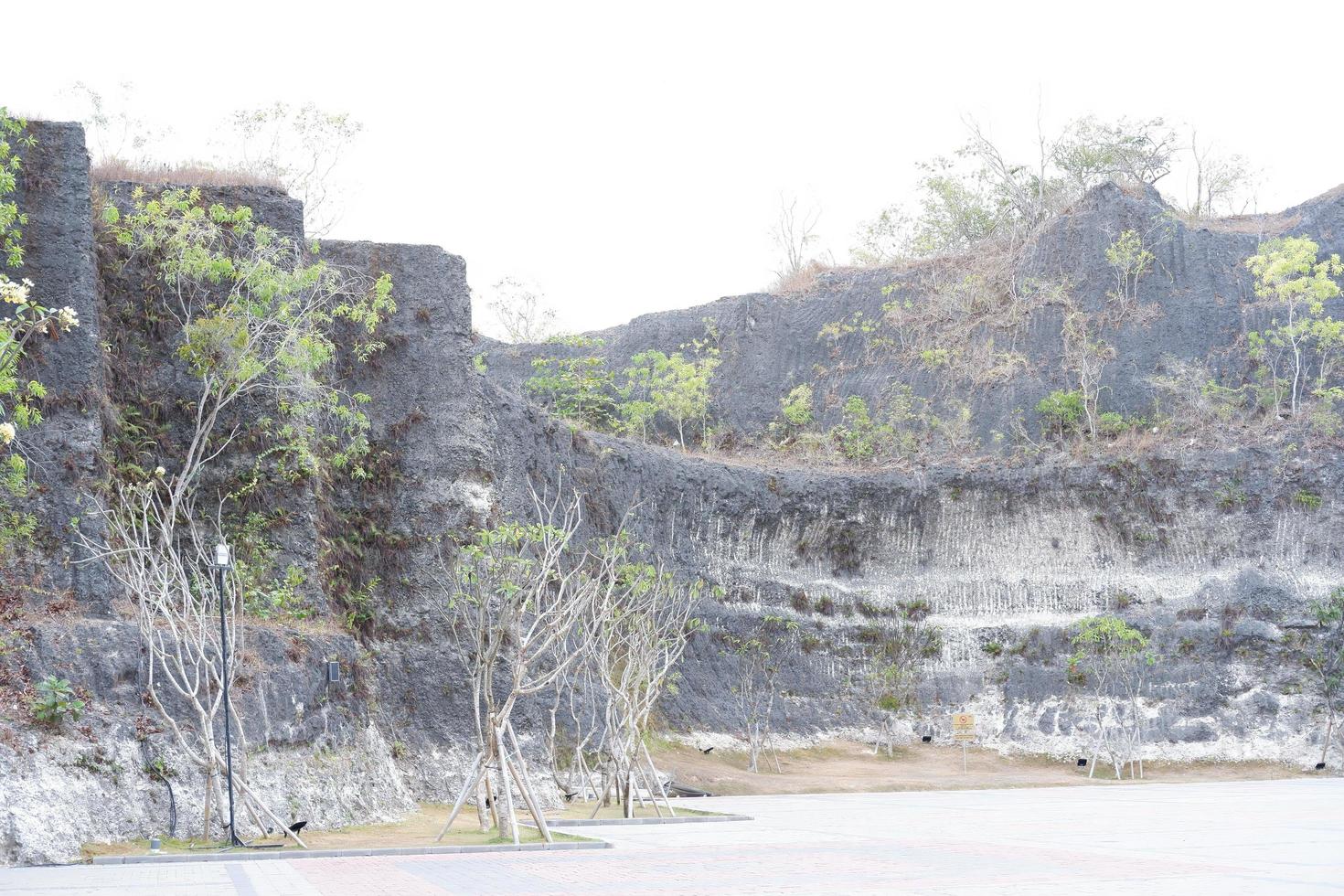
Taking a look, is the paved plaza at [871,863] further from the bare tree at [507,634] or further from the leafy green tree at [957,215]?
the leafy green tree at [957,215]

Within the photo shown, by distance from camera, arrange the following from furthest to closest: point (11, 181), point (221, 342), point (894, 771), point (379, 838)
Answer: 1. point (894, 771)
2. point (221, 342)
3. point (11, 181)
4. point (379, 838)

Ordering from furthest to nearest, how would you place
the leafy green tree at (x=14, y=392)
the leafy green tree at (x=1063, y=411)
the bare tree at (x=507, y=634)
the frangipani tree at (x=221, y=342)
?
the leafy green tree at (x=1063, y=411)
the frangipani tree at (x=221, y=342)
the leafy green tree at (x=14, y=392)
the bare tree at (x=507, y=634)

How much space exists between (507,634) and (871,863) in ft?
56.3

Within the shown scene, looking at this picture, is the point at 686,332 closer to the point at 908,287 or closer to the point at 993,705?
the point at 908,287

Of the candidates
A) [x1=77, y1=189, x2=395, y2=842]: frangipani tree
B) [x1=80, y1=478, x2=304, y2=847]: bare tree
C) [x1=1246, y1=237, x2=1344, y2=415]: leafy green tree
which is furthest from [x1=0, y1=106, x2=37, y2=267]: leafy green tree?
[x1=1246, y1=237, x2=1344, y2=415]: leafy green tree

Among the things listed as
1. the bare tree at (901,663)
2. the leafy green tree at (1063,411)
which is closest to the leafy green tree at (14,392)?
the bare tree at (901,663)

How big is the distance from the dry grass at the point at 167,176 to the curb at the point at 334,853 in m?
15.5

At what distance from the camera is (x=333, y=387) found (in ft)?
96.2

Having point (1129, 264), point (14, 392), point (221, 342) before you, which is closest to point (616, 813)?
point (221, 342)

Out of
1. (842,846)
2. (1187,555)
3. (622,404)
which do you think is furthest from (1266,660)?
(842,846)

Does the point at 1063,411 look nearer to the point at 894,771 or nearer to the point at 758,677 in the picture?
the point at 758,677

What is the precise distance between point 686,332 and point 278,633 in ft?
118

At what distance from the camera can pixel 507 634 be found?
1158 inches

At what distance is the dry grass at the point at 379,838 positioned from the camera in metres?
17.4
